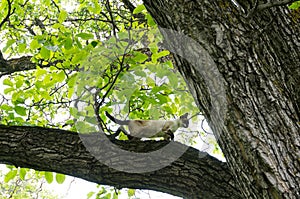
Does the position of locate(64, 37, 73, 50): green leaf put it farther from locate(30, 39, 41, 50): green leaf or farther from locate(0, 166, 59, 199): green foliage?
locate(0, 166, 59, 199): green foliage

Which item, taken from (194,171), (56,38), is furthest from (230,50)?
(56,38)

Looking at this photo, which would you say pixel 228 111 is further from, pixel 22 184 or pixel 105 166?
pixel 22 184

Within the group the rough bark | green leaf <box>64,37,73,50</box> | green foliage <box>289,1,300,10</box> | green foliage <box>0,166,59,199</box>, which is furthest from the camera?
green leaf <box>64,37,73,50</box>

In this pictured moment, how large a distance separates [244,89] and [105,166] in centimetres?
88

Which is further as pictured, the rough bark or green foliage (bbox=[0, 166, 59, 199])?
green foliage (bbox=[0, 166, 59, 199])

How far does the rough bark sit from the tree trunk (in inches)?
15.3

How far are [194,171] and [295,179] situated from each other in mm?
632

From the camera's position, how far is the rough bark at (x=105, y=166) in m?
2.12

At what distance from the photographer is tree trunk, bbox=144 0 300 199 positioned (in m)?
1.62

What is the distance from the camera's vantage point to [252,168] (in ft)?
5.36

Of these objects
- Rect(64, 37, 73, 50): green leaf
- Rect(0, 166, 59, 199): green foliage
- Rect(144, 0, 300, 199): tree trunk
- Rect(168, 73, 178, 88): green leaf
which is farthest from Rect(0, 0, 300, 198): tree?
Rect(64, 37, 73, 50): green leaf

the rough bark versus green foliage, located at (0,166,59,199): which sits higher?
green foliage, located at (0,166,59,199)

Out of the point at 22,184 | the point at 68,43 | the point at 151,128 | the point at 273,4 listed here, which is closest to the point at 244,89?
the point at 273,4

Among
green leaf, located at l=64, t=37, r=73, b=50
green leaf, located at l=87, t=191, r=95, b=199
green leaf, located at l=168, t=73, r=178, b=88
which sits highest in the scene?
green leaf, located at l=64, t=37, r=73, b=50
